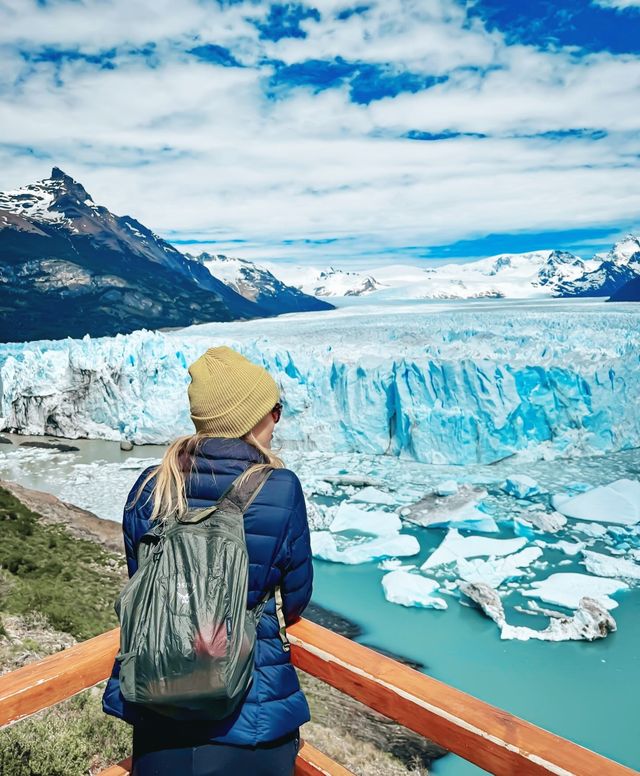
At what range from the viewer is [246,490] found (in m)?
1.07

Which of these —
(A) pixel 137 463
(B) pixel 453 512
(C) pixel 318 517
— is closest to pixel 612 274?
(A) pixel 137 463

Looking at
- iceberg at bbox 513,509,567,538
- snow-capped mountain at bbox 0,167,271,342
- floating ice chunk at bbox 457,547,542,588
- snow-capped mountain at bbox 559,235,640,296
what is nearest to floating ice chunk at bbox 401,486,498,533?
iceberg at bbox 513,509,567,538

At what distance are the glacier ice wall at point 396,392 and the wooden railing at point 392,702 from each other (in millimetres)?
9034

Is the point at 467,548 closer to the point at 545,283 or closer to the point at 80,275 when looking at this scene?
the point at 80,275

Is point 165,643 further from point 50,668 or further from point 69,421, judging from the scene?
point 69,421

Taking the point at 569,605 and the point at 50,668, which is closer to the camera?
the point at 50,668

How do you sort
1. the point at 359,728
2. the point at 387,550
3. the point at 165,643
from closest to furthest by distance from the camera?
the point at 165,643
the point at 359,728
the point at 387,550

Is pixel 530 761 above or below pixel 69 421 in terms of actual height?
above

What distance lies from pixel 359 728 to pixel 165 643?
11.6 feet

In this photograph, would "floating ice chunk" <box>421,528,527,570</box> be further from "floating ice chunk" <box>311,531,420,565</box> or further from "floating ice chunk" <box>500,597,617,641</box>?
"floating ice chunk" <box>500,597,617,641</box>

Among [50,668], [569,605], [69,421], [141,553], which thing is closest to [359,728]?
[569,605]

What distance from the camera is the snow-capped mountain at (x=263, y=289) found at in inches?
3757

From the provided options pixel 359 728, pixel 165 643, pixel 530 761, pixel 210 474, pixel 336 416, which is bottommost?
pixel 359 728

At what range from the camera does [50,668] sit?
1.25 m
